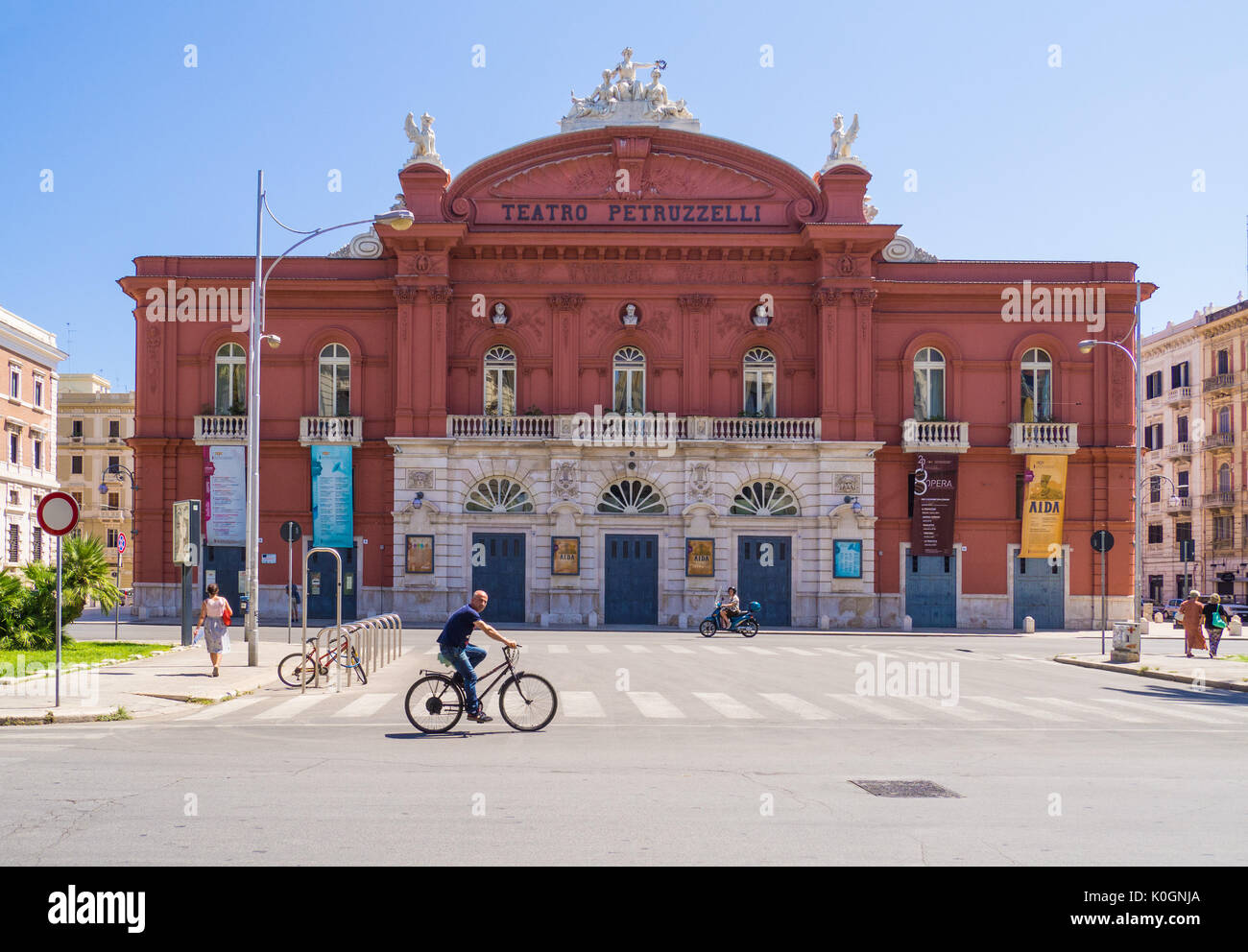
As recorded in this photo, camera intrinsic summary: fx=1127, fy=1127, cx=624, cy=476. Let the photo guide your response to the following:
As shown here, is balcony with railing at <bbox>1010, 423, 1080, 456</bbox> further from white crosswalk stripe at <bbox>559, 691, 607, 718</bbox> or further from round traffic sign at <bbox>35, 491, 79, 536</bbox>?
round traffic sign at <bbox>35, 491, 79, 536</bbox>

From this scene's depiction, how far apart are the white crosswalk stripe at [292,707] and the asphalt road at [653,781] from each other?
115mm

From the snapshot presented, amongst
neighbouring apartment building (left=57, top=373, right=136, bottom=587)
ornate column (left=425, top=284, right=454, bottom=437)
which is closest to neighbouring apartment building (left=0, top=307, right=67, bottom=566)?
neighbouring apartment building (left=57, top=373, right=136, bottom=587)

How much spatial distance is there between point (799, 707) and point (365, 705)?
250 inches

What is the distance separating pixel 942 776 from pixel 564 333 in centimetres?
3140

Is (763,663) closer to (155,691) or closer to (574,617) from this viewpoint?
(155,691)

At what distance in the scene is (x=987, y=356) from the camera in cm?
4144

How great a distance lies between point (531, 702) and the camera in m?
13.8

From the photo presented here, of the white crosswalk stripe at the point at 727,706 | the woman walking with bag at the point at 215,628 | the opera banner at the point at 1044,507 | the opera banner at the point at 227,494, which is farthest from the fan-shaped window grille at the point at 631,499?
the white crosswalk stripe at the point at 727,706

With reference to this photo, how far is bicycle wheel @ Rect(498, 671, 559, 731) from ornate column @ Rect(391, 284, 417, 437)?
27.0 m

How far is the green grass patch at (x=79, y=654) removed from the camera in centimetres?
2009

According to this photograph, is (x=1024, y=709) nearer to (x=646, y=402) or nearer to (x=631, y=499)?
(x=631, y=499)

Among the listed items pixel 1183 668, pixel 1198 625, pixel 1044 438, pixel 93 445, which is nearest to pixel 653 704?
pixel 1183 668

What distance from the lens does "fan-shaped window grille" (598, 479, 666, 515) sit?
4003 cm

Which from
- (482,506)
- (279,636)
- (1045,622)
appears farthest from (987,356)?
(279,636)
